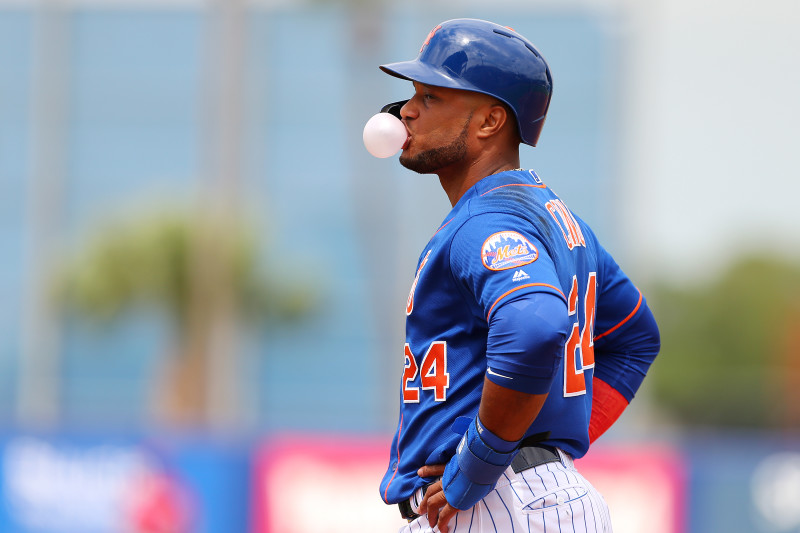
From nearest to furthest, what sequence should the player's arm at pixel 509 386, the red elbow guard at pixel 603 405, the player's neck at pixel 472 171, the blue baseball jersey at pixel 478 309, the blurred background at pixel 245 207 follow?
1. the player's arm at pixel 509 386
2. the blue baseball jersey at pixel 478 309
3. the player's neck at pixel 472 171
4. the red elbow guard at pixel 603 405
5. the blurred background at pixel 245 207

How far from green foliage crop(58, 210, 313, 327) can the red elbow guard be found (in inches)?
832

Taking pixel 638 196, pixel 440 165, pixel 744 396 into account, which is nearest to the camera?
pixel 440 165

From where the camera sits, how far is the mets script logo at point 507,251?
2371 millimetres

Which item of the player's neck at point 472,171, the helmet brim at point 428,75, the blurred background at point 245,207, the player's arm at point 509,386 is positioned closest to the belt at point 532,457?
the player's arm at point 509,386

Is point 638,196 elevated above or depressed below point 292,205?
above

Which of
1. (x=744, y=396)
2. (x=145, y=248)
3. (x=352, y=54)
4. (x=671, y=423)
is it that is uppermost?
(x=352, y=54)

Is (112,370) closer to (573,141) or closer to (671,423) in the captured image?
(573,141)

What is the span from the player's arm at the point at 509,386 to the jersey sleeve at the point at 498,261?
33mm

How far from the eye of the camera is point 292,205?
27734 millimetres

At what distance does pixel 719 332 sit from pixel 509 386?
5530 centimetres

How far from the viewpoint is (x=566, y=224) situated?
8.95 ft

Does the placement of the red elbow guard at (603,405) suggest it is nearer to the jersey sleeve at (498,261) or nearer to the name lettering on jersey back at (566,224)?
the name lettering on jersey back at (566,224)

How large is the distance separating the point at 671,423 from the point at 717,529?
31.7 m

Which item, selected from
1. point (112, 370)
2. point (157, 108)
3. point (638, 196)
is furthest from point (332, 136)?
point (638, 196)
